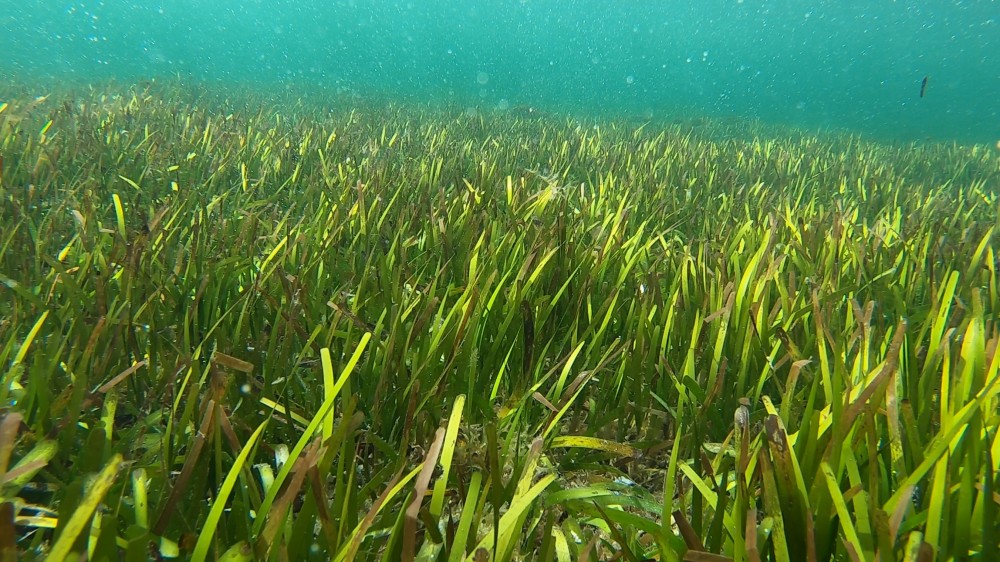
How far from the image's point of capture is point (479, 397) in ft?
3.29

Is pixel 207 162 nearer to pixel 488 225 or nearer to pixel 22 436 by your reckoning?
pixel 488 225

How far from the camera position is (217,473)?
A: 760 mm

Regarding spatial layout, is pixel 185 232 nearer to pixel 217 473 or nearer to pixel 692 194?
pixel 217 473

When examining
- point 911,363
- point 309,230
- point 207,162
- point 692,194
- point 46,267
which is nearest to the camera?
point 911,363

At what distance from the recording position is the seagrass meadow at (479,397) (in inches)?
25.2

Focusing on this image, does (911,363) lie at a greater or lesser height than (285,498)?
greater

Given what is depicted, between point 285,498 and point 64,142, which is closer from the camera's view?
point 285,498

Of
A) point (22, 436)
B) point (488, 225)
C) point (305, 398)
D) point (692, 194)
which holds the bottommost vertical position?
point (22, 436)

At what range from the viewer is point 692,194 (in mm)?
3631

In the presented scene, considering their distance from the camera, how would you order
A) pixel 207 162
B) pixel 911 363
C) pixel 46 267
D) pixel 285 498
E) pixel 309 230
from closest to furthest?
pixel 285 498, pixel 911 363, pixel 46 267, pixel 309 230, pixel 207 162

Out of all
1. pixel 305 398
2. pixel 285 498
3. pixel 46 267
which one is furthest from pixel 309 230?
pixel 285 498

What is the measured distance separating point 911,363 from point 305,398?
1183 mm

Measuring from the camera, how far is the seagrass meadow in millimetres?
641

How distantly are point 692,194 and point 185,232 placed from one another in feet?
10.2
